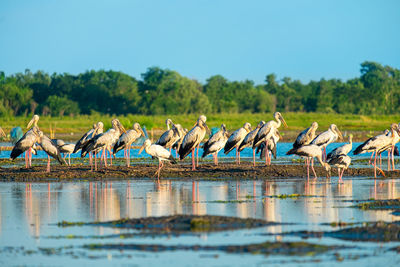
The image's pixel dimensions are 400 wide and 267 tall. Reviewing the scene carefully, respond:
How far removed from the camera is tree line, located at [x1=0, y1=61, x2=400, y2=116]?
249ft

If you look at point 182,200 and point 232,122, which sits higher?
point 232,122

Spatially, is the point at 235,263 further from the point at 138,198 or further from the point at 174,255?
the point at 138,198

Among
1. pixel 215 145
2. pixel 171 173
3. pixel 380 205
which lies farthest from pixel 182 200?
pixel 215 145

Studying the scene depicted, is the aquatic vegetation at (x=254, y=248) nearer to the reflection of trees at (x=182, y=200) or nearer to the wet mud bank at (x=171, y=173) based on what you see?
the reflection of trees at (x=182, y=200)

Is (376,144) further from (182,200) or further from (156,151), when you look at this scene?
(182,200)

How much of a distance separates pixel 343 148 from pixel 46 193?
8.06 metres

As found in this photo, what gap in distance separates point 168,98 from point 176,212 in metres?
62.6

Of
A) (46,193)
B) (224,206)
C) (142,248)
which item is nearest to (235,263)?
(142,248)

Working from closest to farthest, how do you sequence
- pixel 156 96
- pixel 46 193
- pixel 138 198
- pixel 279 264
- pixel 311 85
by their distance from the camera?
pixel 279 264 → pixel 138 198 → pixel 46 193 → pixel 156 96 → pixel 311 85

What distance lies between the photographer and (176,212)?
41.7 ft

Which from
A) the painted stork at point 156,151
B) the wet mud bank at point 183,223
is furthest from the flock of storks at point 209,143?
the wet mud bank at point 183,223

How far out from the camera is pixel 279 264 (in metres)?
8.58

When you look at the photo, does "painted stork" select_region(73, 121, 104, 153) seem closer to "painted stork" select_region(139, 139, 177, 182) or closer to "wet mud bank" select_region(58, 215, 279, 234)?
"painted stork" select_region(139, 139, 177, 182)

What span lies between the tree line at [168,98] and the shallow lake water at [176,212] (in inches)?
2156
